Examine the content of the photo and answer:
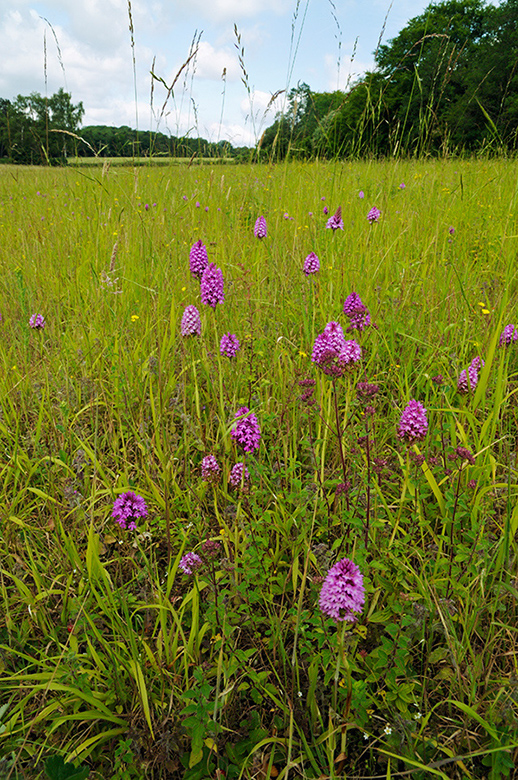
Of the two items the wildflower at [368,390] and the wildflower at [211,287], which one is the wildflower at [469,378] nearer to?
the wildflower at [368,390]

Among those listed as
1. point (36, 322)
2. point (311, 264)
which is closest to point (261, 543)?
point (311, 264)

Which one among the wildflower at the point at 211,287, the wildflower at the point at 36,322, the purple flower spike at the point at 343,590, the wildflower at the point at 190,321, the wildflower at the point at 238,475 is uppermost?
the wildflower at the point at 211,287

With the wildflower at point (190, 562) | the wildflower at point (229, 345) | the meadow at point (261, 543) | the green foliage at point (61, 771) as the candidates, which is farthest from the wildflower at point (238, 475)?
the green foliage at point (61, 771)

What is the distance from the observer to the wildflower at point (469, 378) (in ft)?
5.44

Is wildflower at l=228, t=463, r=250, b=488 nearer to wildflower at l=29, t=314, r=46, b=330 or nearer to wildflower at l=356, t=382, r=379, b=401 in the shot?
wildflower at l=356, t=382, r=379, b=401

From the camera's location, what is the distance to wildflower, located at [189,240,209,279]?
2.18 meters

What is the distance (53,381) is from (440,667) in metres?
1.97

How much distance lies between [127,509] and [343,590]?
0.69 meters

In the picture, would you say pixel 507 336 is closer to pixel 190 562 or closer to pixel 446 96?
pixel 190 562

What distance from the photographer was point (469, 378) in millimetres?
1649

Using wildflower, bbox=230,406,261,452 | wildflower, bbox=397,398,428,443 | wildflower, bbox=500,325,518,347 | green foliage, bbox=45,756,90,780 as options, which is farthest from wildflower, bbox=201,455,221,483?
wildflower, bbox=500,325,518,347

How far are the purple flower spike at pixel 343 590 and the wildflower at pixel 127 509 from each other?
63 centimetres

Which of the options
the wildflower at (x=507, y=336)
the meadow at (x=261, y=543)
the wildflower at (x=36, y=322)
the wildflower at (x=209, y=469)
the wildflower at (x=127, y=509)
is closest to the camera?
the meadow at (x=261, y=543)

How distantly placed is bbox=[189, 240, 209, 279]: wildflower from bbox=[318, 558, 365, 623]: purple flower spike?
169 cm
